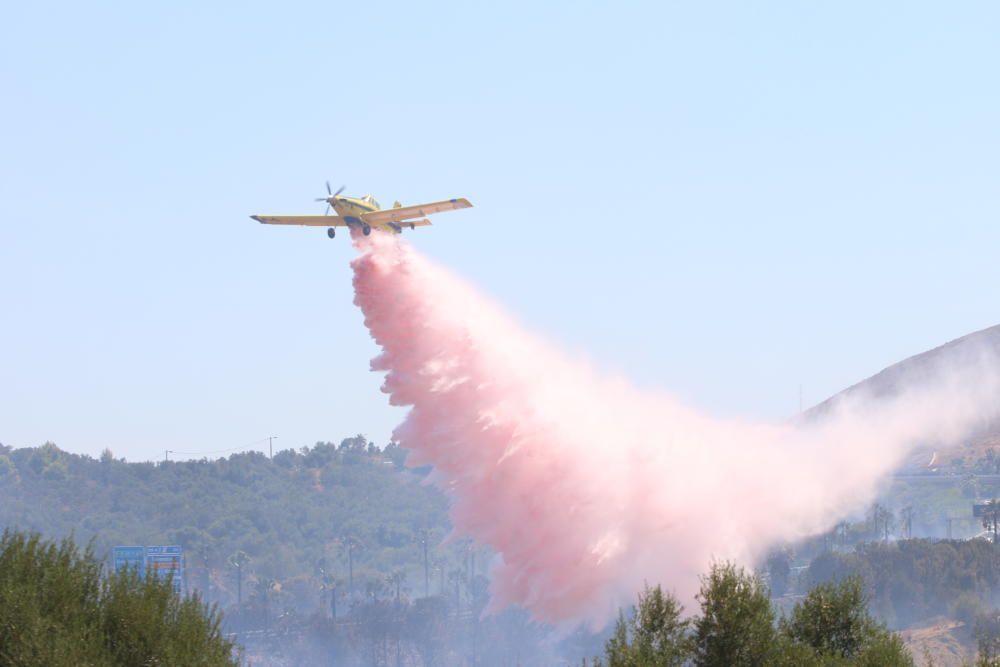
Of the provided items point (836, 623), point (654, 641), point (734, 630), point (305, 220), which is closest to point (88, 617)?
point (654, 641)

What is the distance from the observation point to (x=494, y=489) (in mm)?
99062

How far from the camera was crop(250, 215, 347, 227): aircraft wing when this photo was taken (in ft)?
321

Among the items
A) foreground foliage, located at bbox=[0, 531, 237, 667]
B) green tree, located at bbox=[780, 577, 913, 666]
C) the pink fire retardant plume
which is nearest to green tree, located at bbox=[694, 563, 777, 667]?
green tree, located at bbox=[780, 577, 913, 666]

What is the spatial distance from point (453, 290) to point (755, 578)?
132ft

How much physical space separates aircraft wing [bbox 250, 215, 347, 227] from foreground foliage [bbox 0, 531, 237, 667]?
33642 mm

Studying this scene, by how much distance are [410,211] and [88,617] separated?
40.2 m

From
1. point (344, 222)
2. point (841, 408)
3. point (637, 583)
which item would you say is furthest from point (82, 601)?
point (841, 408)

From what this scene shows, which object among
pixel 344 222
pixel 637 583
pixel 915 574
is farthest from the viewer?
pixel 915 574

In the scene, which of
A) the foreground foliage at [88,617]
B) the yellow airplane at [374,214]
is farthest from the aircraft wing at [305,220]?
the foreground foliage at [88,617]

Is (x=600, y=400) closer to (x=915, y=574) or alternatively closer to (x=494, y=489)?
(x=494, y=489)

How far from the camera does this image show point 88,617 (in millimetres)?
63688

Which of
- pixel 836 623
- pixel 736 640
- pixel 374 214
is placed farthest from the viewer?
pixel 374 214

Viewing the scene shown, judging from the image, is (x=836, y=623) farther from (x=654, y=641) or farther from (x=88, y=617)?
(x=88, y=617)

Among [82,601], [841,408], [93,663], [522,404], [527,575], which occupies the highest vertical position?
[841,408]
